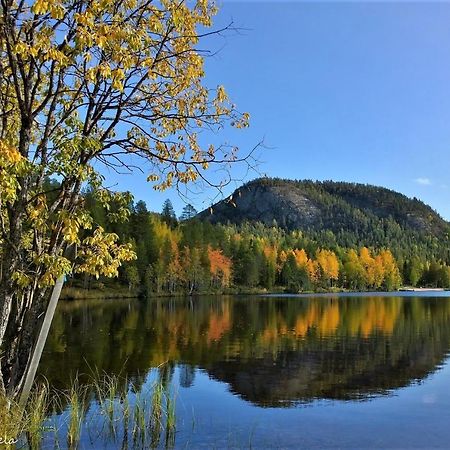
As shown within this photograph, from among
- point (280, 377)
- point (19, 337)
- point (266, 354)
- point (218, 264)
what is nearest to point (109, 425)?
point (19, 337)

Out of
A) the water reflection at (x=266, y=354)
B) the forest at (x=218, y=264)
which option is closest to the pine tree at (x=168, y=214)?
the forest at (x=218, y=264)

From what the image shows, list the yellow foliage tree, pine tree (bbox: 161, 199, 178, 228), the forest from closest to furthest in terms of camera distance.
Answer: the yellow foliage tree
the forest
pine tree (bbox: 161, 199, 178, 228)

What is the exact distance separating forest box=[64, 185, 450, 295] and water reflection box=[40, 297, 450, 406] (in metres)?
36.9

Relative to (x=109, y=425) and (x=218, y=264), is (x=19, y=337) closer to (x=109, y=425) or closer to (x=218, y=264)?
(x=109, y=425)

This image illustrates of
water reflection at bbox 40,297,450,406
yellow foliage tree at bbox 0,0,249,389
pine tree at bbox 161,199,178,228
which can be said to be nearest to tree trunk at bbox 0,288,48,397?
yellow foliage tree at bbox 0,0,249,389

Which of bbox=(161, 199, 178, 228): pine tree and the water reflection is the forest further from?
the water reflection

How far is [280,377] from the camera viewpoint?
73.5 ft

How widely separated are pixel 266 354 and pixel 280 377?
6291mm

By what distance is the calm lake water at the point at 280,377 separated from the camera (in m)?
14.4

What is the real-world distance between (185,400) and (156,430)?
5657 millimetres

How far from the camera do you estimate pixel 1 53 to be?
8.77m

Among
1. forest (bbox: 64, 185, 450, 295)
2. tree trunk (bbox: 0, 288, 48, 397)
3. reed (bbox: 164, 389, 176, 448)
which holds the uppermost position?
forest (bbox: 64, 185, 450, 295)

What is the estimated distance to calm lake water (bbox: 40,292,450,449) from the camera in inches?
566

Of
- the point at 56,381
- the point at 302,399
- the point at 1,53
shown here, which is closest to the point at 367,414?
the point at 302,399
